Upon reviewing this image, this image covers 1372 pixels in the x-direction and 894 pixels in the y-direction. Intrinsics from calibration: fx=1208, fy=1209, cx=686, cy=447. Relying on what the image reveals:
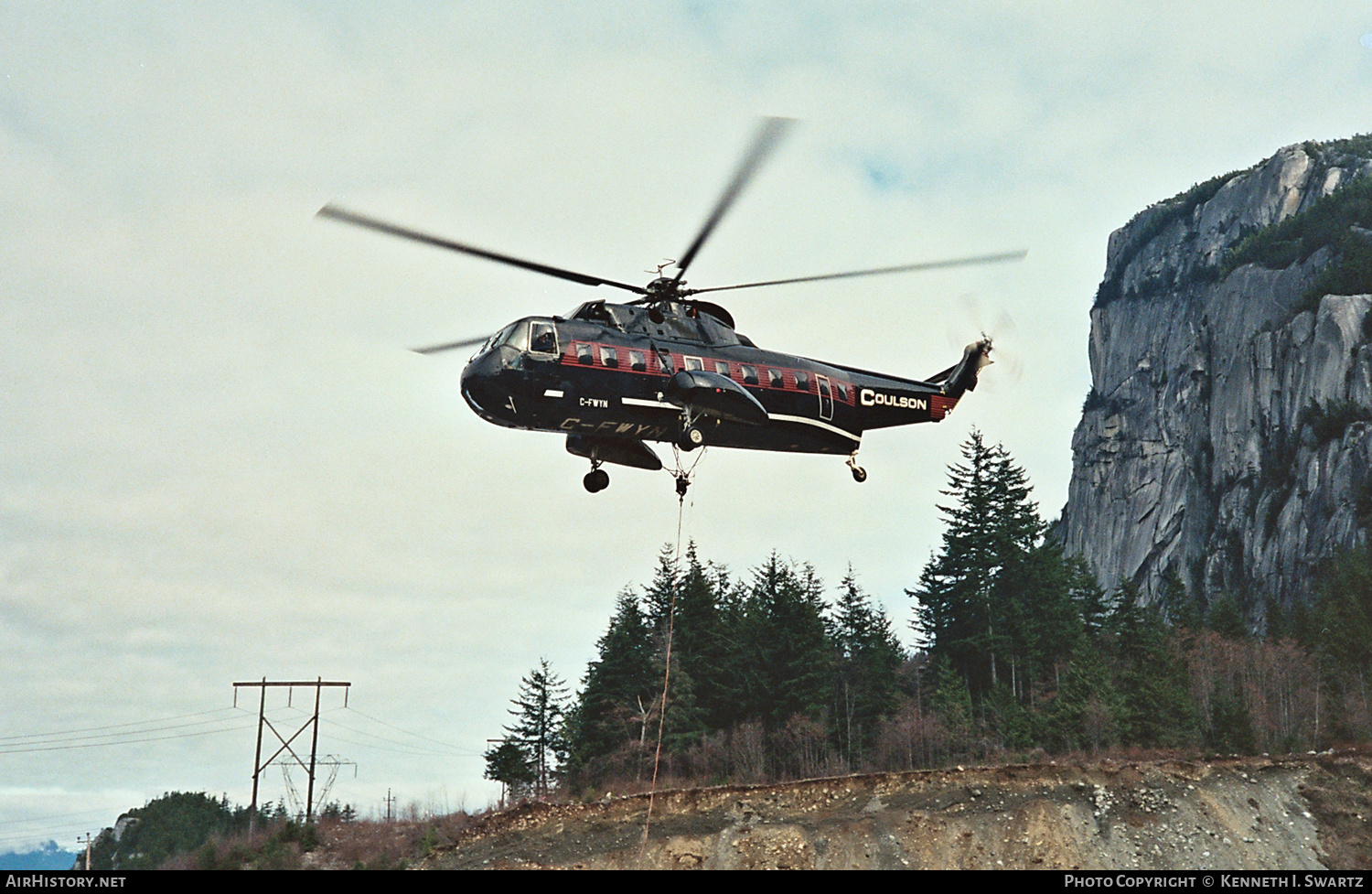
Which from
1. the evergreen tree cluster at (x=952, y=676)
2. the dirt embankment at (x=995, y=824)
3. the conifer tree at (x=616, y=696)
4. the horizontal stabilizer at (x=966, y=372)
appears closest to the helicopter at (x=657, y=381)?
the horizontal stabilizer at (x=966, y=372)

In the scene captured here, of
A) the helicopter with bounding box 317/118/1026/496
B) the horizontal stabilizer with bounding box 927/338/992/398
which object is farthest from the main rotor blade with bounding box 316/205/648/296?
the horizontal stabilizer with bounding box 927/338/992/398

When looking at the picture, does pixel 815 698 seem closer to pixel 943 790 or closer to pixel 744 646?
pixel 744 646

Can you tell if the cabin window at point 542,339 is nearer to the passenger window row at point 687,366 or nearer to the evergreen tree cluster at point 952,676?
the passenger window row at point 687,366

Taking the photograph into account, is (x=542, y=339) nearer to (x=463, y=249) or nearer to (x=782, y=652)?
(x=463, y=249)

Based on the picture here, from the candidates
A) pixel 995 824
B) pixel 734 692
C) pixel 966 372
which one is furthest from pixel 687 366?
pixel 734 692

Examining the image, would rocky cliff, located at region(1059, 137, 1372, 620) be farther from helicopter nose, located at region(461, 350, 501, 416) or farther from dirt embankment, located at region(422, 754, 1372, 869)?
helicopter nose, located at region(461, 350, 501, 416)
